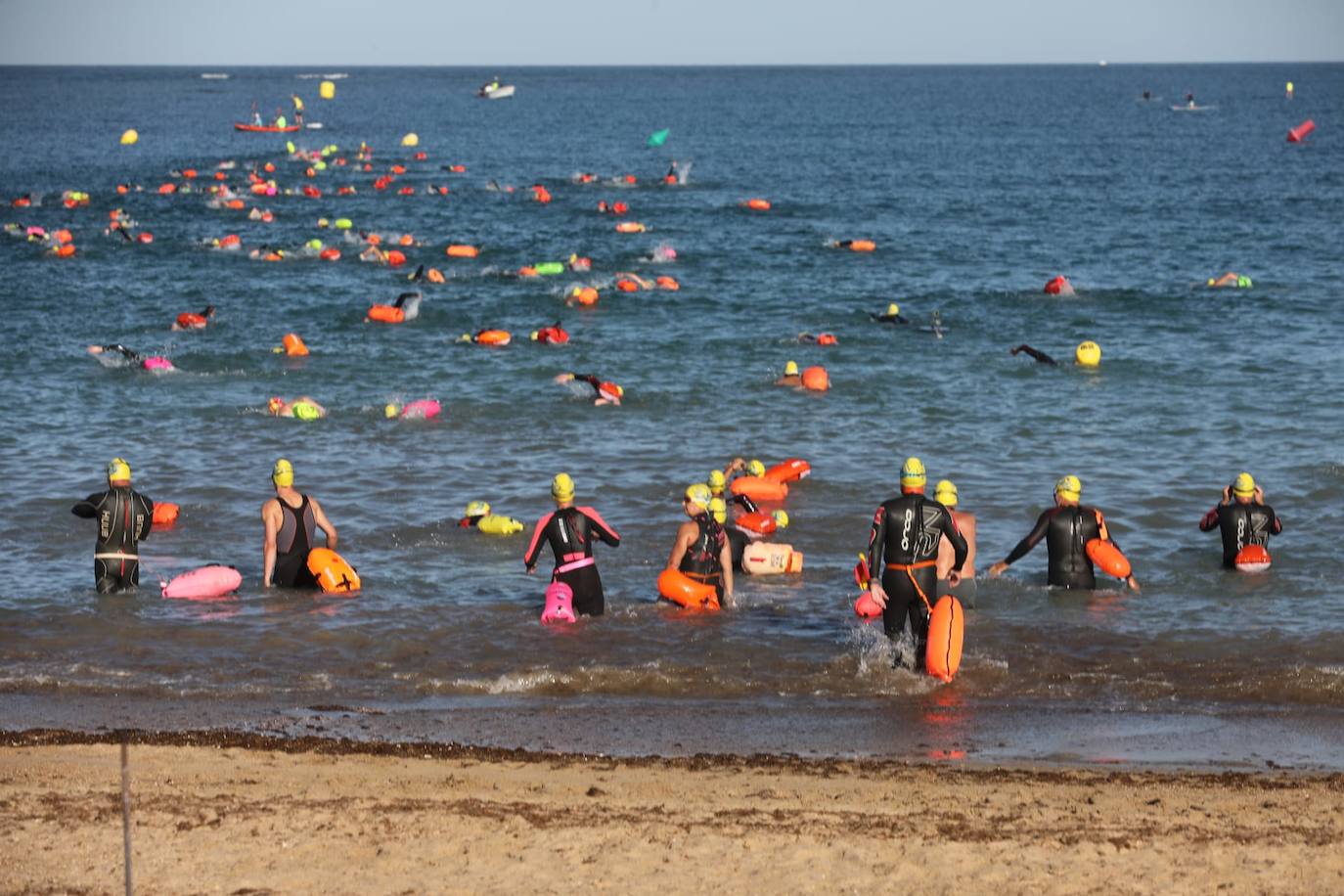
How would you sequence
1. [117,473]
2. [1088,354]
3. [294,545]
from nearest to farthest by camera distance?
[117,473]
[294,545]
[1088,354]

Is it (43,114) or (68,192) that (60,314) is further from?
(43,114)

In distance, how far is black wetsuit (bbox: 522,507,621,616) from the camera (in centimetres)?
1355

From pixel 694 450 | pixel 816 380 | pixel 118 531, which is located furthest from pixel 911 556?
pixel 816 380

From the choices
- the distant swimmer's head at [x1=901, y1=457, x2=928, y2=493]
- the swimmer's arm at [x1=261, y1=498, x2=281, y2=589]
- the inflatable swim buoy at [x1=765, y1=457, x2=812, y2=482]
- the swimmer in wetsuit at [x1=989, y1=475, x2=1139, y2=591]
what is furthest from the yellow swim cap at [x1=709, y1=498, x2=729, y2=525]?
the inflatable swim buoy at [x1=765, y1=457, x2=812, y2=482]

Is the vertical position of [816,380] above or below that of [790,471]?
above

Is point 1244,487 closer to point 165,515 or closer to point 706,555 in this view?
point 706,555

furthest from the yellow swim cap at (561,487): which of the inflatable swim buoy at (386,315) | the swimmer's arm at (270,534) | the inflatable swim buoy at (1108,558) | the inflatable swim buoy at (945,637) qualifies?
the inflatable swim buoy at (386,315)

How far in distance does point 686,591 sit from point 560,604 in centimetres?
110

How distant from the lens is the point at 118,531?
1452cm

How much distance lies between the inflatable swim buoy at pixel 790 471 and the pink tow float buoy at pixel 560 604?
225 inches

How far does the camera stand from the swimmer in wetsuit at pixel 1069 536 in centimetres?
1448

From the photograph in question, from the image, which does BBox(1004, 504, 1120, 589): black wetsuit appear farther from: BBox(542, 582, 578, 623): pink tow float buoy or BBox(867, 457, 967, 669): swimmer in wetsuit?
BBox(542, 582, 578, 623): pink tow float buoy

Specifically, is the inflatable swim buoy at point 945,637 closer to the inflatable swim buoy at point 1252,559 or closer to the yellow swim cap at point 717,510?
the yellow swim cap at point 717,510

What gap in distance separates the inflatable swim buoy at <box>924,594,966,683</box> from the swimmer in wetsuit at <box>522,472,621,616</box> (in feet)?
9.43
